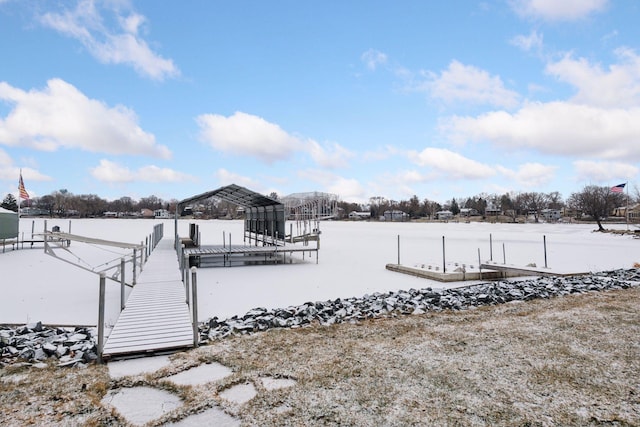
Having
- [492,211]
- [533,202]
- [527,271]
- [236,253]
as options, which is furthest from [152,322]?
[533,202]

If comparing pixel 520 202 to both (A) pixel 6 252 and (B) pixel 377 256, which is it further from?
(A) pixel 6 252

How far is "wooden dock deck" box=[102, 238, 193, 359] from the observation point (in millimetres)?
4379

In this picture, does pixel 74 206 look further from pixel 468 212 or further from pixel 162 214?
pixel 468 212

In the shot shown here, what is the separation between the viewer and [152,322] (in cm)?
524

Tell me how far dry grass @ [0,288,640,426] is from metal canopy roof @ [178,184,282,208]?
1056 centimetres

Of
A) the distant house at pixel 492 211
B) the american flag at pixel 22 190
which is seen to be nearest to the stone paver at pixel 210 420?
the american flag at pixel 22 190

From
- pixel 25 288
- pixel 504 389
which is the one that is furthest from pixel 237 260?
pixel 504 389

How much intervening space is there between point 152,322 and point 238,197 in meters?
12.9

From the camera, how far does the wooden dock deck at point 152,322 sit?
14.4 ft

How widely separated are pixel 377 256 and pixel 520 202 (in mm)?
86625

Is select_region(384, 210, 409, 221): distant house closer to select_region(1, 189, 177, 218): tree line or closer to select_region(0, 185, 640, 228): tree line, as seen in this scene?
select_region(0, 185, 640, 228): tree line

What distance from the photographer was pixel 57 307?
7.25 meters

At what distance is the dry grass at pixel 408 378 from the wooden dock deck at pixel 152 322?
34 centimetres

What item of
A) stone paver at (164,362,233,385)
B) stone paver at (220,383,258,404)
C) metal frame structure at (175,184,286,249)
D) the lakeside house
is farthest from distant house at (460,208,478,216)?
stone paver at (220,383,258,404)
